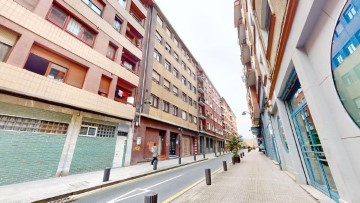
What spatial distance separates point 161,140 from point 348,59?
18.4m

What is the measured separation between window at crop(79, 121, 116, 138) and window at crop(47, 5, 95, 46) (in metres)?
6.04

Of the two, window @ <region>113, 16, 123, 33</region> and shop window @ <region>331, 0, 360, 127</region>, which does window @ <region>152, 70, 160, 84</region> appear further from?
shop window @ <region>331, 0, 360, 127</region>

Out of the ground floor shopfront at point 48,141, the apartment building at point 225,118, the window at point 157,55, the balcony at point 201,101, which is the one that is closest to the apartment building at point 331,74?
the ground floor shopfront at point 48,141

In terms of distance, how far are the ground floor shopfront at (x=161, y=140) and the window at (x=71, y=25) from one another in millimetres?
8326

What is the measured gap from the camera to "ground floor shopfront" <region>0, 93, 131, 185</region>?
22.7ft

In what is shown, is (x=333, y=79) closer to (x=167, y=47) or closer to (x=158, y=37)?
(x=158, y=37)

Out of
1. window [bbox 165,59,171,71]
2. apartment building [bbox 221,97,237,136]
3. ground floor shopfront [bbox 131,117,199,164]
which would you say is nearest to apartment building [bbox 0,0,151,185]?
ground floor shopfront [bbox 131,117,199,164]

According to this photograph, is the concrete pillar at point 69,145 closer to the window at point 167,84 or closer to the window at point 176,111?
the window at point 167,84

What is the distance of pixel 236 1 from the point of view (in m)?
16.5

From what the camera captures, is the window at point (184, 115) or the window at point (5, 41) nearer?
the window at point (5, 41)

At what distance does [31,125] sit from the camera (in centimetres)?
774

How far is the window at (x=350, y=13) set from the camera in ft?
6.97

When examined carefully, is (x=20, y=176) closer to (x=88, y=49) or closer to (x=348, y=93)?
(x=88, y=49)

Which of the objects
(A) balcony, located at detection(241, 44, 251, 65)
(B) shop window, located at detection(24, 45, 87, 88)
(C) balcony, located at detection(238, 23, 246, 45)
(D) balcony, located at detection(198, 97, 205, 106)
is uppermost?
(C) balcony, located at detection(238, 23, 246, 45)
